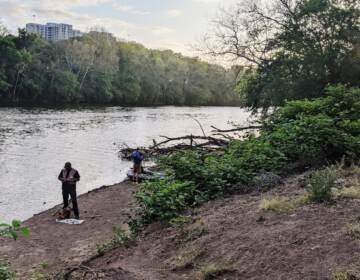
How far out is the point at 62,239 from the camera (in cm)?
1357

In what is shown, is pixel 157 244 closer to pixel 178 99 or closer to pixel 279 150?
pixel 279 150

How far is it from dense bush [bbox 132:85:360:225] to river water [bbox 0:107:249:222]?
7689 mm

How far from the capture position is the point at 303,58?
31.1 meters

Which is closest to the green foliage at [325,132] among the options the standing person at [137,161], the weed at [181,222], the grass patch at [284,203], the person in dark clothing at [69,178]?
the grass patch at [284,203]

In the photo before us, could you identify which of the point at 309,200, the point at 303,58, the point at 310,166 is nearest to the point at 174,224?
the point at 309,200

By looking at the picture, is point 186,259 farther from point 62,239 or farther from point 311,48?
point 311,48

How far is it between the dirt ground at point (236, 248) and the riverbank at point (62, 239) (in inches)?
2.5

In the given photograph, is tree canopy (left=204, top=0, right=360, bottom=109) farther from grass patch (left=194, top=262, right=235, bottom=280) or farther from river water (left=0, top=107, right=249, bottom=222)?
grass patch (left=194, top=262, right=235, bottom=280)

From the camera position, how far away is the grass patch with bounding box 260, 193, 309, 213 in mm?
9031

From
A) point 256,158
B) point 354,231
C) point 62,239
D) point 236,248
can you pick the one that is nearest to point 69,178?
point 62,239

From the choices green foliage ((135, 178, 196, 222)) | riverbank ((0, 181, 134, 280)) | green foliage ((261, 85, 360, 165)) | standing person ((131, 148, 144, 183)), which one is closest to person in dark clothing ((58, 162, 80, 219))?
riverbank ((0, 181, 134, 280))

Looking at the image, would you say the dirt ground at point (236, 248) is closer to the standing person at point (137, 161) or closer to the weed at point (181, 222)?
the weed at point (181, 222)

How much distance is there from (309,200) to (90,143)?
31.6 m

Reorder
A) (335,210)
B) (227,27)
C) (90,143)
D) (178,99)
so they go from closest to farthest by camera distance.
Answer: (335,210) < (227,27) < (90,143) < (178,99)
